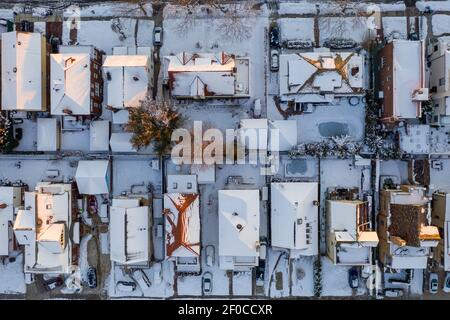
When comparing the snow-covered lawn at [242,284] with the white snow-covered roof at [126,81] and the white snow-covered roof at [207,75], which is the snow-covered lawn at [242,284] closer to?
the white snow-covered roof at [207,75]

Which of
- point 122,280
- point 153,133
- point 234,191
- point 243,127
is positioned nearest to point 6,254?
point 122,280

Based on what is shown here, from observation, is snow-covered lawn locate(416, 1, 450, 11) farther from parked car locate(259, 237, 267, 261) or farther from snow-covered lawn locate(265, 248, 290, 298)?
snow-covered lawn locate(265, 248, 290, 298)

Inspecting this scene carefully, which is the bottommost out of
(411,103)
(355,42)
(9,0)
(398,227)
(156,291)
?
(156,291)

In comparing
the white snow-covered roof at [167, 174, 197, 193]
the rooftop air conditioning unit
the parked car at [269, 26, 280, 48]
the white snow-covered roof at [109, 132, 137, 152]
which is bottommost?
the white snow-covered roof at [167, 174, 197, 193]

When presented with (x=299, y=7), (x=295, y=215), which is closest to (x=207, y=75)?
(x=299, y=7)

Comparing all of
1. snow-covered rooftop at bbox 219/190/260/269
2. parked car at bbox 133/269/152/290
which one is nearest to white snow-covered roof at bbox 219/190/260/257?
snow-covered rooftop at bbox 219/190/260/269

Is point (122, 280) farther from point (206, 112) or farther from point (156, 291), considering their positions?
point (206, 112)
